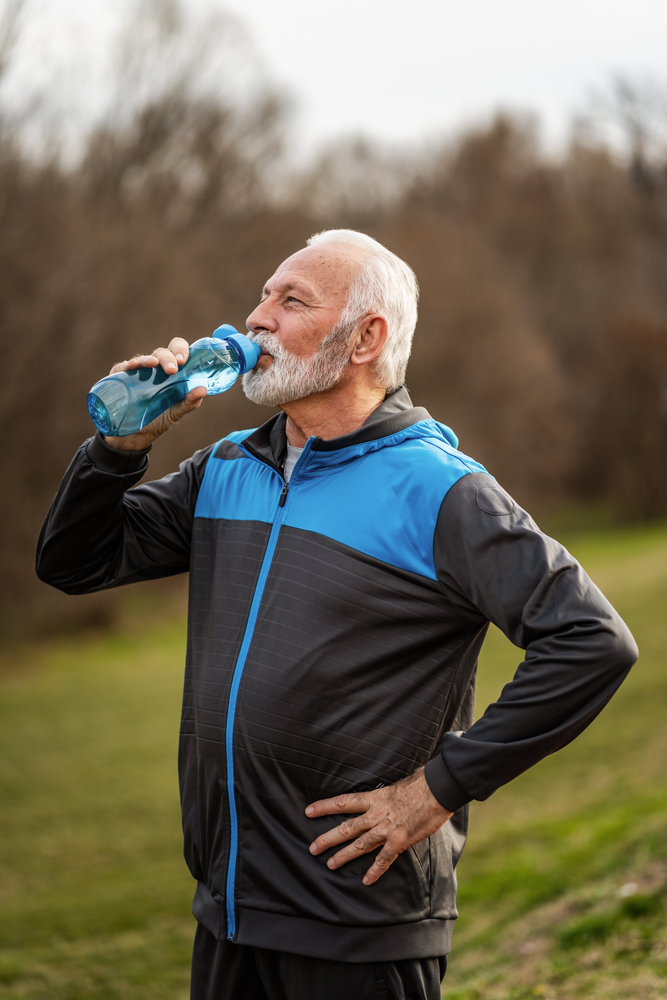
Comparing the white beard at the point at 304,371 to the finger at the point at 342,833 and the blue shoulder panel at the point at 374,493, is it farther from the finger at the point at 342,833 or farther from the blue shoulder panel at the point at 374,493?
the finger at the point at 342,833

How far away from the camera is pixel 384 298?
2.18m

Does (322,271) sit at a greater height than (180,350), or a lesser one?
greater

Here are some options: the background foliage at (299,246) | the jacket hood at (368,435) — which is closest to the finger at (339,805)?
the jacket hood at (368,435)

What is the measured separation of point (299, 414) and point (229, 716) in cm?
75

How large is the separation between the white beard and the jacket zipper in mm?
167

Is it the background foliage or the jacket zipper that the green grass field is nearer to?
the jacket zipper

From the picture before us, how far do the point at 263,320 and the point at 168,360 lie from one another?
12.2 inches

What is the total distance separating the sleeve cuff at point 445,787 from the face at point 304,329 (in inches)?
36.1

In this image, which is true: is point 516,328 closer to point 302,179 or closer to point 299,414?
point 302,179

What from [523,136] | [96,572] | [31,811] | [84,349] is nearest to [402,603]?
[96,572]

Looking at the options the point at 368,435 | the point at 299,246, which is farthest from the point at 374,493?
the point at 299,246

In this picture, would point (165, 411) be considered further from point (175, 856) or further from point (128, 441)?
point (175, 856)

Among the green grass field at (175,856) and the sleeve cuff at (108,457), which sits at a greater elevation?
the sleeve cuff at (108,457)

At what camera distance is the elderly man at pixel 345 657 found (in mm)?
1779
